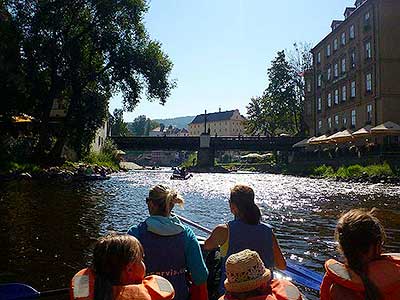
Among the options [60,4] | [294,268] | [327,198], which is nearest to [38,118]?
[60,4]

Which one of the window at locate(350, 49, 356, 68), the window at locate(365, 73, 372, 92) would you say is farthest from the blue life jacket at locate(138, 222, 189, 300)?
the window at locate(350, 49, 356, 68)

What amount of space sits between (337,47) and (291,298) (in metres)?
57.0

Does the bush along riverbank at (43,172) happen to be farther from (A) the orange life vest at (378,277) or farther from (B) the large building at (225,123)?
(B) the large building at (225,123)

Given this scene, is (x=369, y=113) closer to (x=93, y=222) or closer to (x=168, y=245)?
(x=93, y=222)

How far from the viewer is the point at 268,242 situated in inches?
167

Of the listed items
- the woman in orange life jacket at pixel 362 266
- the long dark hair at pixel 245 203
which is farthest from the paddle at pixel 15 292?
the woman in orange life jacket at pixel 362 266

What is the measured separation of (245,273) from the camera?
8.80 feet

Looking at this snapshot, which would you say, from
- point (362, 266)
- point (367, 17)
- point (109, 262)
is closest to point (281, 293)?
point (362, 266)

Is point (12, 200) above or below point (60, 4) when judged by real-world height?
below

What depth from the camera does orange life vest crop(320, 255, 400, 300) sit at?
2678 mm

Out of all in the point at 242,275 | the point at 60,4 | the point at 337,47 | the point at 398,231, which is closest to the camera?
the point at 242,275

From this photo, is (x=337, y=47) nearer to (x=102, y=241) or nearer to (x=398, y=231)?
(x=398, y=231)

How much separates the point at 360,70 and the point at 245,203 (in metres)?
47.5

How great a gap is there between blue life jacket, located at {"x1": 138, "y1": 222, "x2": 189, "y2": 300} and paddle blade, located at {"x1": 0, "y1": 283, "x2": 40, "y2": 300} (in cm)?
155
